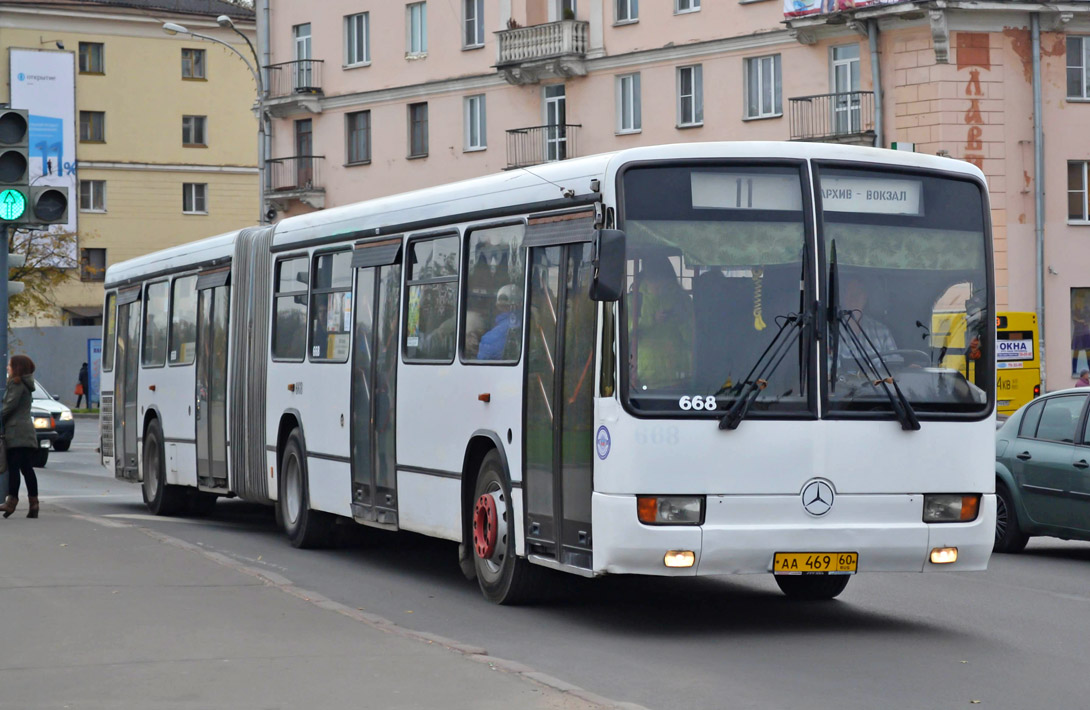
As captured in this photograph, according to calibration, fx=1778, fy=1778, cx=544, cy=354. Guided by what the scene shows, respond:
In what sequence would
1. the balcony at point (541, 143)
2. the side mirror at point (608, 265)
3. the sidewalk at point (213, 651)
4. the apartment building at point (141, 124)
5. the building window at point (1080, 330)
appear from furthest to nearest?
the apartment building at point (141, 124)
the balcony at point (541, 143)
the building window at point (1080, 330)
the side mirror at point (608, 265)
the sidewalk at point (213, 651)

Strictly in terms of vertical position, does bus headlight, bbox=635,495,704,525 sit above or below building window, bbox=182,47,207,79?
below

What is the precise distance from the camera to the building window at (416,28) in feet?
170

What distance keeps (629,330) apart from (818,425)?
3.93 ft

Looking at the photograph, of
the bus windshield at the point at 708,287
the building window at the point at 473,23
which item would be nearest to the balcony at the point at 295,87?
the building window at the point at 473,23

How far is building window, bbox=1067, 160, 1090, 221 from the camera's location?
41.4m

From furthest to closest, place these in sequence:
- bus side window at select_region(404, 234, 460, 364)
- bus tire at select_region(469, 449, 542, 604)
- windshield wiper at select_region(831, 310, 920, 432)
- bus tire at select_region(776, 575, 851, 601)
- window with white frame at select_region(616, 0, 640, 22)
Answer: window with white frame at select_region(616, 0, 640, 22)
bus side window at select_region(404, 234, 460, 364)
bus tire at select_region(776, 575, 851, 601)
bus tire at select_region(469, 449, 542, 604)
windshield wiper at select_region(831, 310, 920, 432)

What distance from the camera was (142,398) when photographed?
20281 millimetres

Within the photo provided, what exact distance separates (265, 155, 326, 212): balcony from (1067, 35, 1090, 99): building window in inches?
918

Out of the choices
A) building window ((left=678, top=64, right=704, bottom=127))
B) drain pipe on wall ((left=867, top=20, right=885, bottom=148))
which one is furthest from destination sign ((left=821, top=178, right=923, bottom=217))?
building window ((left=678, top=64, right=704, bottom=127))

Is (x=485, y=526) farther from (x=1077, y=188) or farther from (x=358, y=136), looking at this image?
(x=358, y=136)

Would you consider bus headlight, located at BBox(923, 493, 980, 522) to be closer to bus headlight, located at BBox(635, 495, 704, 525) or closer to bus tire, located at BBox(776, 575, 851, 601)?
bus headlight, located at BBox(635, 495, 704, 525)

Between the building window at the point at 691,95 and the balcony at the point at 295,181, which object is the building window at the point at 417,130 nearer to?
the balcony at the point at 295,181

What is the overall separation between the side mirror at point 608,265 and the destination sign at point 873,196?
1.38 m

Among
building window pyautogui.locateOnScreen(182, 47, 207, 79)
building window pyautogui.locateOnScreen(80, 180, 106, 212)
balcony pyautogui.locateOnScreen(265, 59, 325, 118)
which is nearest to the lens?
balcony pyautogui.locateOnScreen(265, 59, 325, 118)
